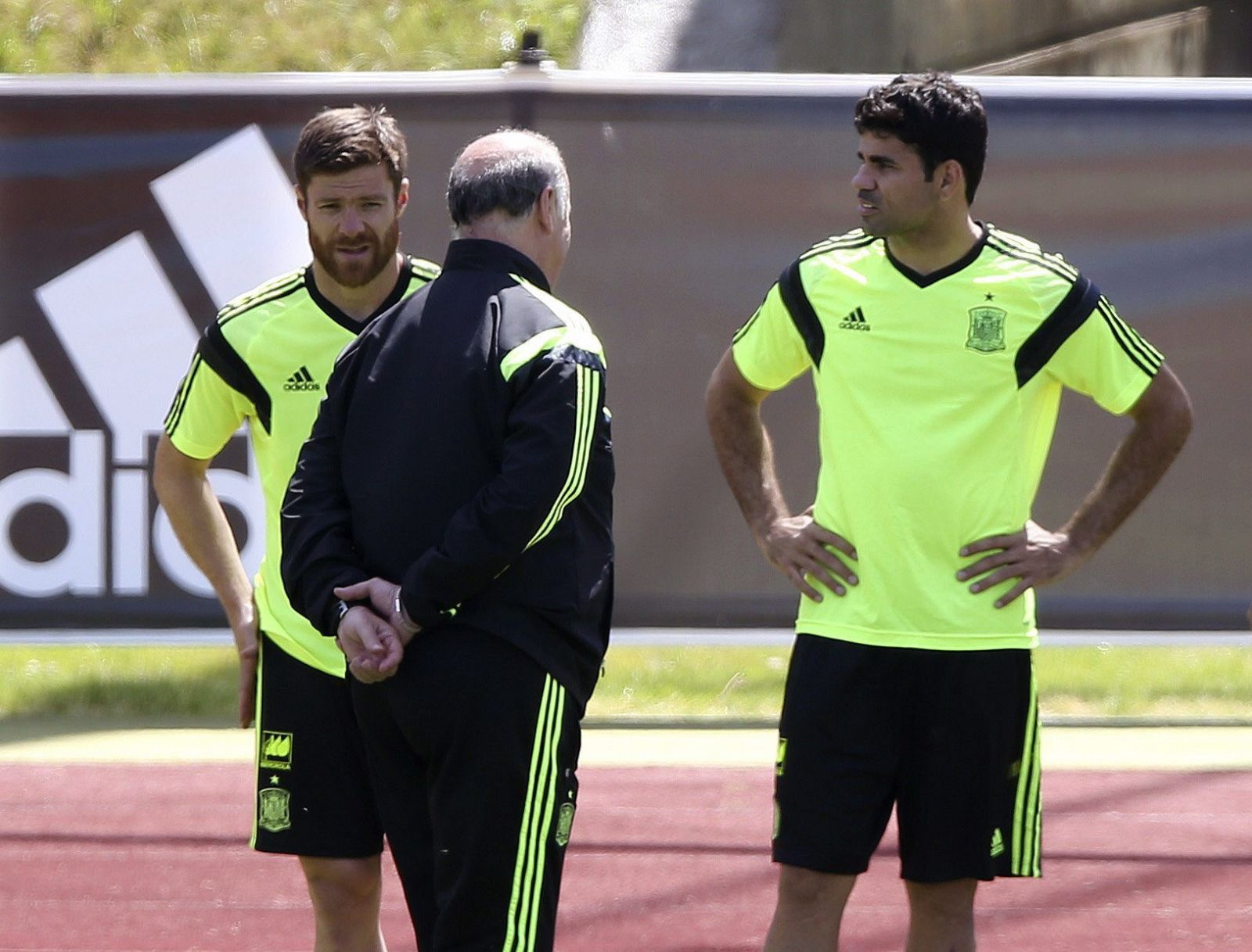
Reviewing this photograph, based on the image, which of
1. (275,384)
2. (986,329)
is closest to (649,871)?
(275,384)

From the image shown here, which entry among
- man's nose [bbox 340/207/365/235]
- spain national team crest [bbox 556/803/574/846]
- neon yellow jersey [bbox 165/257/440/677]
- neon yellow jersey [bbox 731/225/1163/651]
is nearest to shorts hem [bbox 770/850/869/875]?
neon yellow jersey [bbox 731/225/1163/651]

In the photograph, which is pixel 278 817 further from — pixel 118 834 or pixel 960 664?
pixel 118 834

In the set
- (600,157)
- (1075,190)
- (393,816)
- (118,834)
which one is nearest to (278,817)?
(393,816)

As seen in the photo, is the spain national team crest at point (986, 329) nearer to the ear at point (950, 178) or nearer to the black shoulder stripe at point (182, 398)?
the ear at point (950, 178)

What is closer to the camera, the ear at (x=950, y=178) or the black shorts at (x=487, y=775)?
the black shorts at (x=487, y=775)

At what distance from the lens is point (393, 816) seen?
313 cm

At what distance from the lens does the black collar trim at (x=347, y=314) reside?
3709mm

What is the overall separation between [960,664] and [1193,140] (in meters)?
3.90

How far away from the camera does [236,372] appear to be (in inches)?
148

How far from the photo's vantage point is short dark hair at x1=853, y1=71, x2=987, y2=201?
356 centimetres

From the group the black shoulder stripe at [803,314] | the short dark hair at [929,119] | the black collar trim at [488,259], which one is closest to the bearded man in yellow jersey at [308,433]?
the black collar trim at [488,259]

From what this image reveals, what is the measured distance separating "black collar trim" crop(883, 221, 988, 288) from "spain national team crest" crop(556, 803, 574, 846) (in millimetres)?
1281

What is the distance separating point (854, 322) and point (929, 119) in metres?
0.42

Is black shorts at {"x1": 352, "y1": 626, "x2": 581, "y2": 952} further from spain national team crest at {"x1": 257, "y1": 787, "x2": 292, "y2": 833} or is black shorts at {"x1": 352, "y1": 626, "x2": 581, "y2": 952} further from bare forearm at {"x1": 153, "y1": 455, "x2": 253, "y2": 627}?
bare forearm at {"x1": 153, "y1": 455, "x2": 253, "y2": 627}
